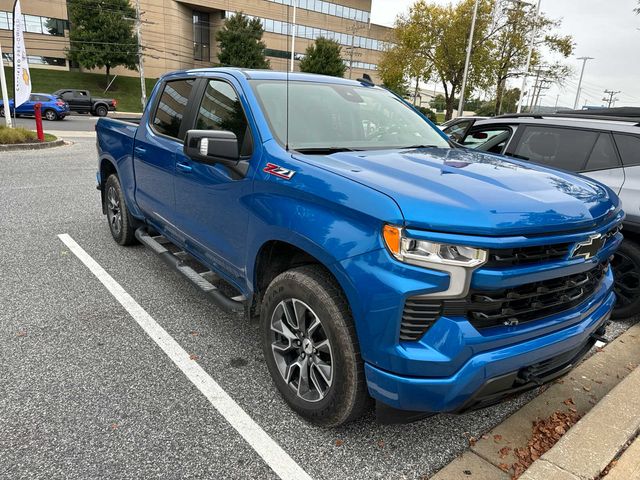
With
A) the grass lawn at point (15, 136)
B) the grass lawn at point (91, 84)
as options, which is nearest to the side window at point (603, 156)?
the grass lawn at point (15, 136)

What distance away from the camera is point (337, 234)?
85.7 inches

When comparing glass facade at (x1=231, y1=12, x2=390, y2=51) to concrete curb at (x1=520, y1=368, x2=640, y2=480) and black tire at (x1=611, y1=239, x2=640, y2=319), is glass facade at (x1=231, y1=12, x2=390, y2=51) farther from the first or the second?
concrete curb at (x1=520, y1=368, x2=640, y2=480)

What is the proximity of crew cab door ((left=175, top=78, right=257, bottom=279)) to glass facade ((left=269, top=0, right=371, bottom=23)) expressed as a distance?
59843mm

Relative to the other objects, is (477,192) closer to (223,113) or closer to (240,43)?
(223,113)

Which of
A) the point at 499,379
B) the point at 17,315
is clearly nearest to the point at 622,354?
the point at 499,379

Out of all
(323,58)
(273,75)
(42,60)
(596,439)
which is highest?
(323,58)

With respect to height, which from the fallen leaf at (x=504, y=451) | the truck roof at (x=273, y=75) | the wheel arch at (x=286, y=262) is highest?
the truck roof at (x=273, y=75)

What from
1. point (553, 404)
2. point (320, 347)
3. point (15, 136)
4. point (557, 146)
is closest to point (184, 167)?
point (320, 347)

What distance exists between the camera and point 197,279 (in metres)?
3.53

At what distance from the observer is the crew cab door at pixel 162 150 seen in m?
3.86

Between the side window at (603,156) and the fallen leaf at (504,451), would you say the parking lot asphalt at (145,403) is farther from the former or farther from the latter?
the side window at (603,156)

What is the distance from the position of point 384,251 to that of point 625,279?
11.0 feet

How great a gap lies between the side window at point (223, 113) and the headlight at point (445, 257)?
1.36 meters

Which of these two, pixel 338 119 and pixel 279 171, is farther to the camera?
pixel 338 119
